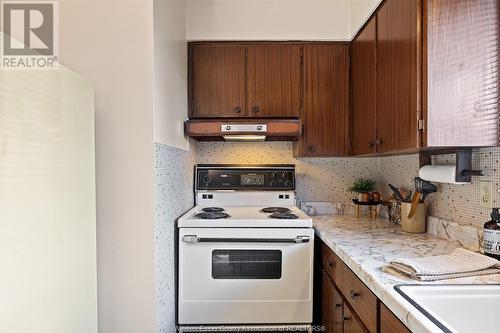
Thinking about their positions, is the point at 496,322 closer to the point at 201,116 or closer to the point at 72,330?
the point at 72,330

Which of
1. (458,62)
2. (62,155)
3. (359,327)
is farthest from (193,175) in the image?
(458,62)

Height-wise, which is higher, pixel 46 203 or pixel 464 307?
pixel 46 203

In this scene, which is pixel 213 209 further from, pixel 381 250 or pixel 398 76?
pixel 398 76

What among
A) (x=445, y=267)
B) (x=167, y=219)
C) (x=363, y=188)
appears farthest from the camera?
(x=363, y=188)

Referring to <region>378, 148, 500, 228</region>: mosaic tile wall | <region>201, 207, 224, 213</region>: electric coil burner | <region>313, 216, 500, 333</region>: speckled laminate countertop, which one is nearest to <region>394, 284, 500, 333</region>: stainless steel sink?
<region>313, 216, 500, 333</region>: speckled laminate countertop

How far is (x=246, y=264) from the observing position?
1.98m

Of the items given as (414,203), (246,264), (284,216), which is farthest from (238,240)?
(414,203)

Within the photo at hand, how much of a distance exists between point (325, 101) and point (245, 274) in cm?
135

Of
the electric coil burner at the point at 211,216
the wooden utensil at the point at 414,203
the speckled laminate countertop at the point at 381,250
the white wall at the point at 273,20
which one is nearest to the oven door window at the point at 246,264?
the electric coil burner at the point at 211,216

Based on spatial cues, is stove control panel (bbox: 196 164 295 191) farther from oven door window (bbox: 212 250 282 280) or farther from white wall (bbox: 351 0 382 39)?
white wall (bbox: 351 0 382 39)

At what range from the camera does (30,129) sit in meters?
0.90

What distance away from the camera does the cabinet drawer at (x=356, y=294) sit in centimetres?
118

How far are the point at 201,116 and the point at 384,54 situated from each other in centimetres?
127

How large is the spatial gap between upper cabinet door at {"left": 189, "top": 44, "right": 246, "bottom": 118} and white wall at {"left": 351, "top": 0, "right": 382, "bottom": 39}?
0.81 metres
